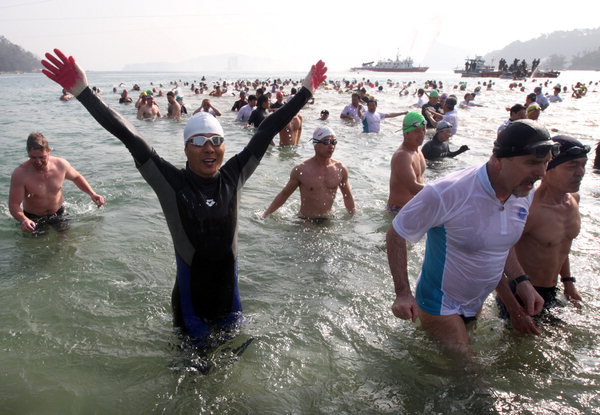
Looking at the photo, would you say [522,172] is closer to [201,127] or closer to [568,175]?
[568,175]

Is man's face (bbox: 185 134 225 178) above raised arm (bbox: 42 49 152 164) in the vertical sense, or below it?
below

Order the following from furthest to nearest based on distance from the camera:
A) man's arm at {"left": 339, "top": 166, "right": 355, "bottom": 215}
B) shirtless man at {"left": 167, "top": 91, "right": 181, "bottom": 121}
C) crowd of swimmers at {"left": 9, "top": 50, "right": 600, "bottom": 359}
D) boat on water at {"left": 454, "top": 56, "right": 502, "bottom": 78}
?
boat on water at {"left": 454, "top": 56, "right": 502, "bottom": 78} → shirtless man at {"left": 167, "top": 91, "right": 181, "bottom": 121} → man's arm at {"left": 339, "top": 166, "right": 355, "bottom": 215} → crowd of swimmers at {"left": 9, "top": 50, "right": 600, "bottom": 359}

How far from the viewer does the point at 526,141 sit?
2.07 m

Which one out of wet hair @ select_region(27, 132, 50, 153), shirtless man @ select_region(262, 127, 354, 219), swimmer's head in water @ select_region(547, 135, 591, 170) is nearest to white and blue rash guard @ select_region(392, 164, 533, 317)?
swimmer's head in water @ select_region(547, 135, 591, 170)

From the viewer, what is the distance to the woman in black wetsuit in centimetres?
242

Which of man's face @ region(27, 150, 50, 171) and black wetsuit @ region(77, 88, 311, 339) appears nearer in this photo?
black wetsuit @ region(77, 88, 311, 339)

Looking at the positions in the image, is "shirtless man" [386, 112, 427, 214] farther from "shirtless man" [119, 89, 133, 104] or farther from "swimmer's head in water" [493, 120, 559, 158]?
"shirtless man" [119, 89, 133, 104]

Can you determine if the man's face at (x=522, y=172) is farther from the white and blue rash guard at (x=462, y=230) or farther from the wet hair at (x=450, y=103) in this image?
the wet hair at (x=450, y=103)

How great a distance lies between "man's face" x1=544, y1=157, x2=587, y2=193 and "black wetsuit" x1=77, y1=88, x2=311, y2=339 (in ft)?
6.18

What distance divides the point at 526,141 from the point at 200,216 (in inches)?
73.6

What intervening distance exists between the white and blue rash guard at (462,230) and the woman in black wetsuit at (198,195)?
1.09 meters

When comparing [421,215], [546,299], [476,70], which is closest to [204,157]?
[421,215]

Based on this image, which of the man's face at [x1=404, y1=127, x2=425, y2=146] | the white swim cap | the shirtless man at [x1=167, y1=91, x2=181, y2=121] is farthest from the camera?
the shirtless man at [x1=167, y1=91, x2=181, y2=121]

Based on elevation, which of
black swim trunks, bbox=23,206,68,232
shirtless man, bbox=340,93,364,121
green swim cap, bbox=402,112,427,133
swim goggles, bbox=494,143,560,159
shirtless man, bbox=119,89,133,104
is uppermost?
swim goggles, bbox=494,143,560,159
